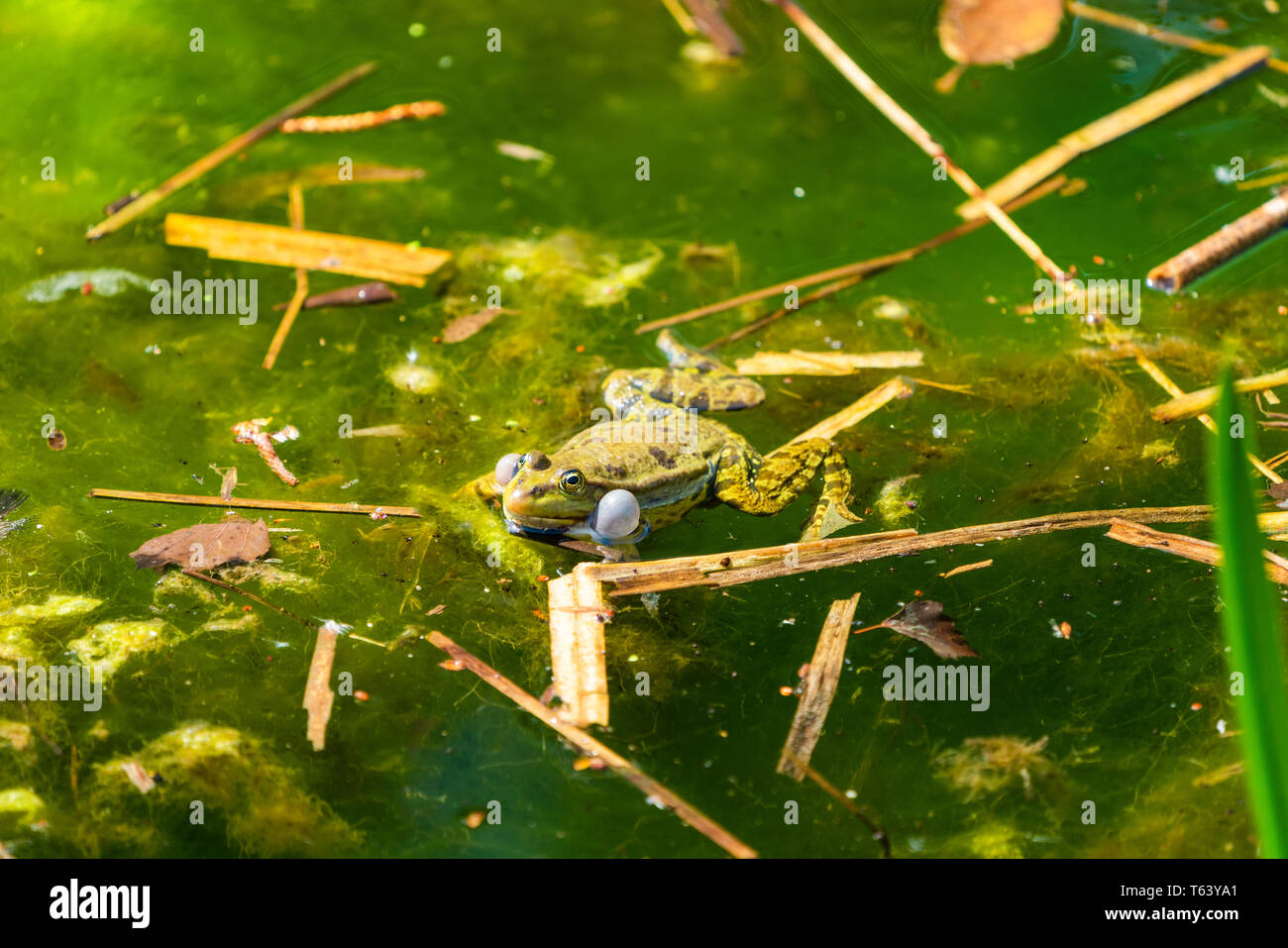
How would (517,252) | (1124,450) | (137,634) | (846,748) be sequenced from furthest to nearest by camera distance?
(517,252), (1124,450), (137,634), (846,748)

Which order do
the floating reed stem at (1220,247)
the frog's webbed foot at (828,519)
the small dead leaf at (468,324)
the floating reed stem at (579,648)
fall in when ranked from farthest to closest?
the floating reed stem at (1220,247) → the small dead leaf at (468,324) → the frog's webbed foot at (828,519) → the floating reed stem at (579,648)

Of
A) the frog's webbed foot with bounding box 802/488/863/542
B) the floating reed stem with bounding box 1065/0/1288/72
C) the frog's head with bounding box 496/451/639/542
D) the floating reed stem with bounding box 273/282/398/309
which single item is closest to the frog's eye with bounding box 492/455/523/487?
the frog's head with bounding box 496/451/639/542

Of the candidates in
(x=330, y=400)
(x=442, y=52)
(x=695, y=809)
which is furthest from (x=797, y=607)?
(x=442, y=52)

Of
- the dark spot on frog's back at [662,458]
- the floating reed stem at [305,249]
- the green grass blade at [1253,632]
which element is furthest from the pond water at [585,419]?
the green grass blade at [1253,632]

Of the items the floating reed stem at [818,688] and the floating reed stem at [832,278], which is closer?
the floating reed stem at [818,688]

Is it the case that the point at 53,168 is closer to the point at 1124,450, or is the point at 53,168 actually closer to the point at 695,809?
the point at 695,809

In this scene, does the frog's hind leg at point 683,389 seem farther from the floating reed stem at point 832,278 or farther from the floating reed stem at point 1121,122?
the floating reed stem at point 1121,122

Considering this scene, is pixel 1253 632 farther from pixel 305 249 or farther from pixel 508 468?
pixel 305 249

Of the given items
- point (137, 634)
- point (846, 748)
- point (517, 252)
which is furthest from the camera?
point (517, 252)
